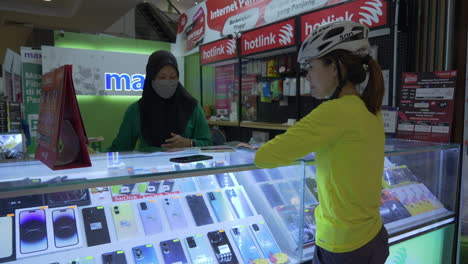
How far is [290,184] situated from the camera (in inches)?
65.5

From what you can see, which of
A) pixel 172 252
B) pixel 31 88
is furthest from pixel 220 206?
pixel 31 88

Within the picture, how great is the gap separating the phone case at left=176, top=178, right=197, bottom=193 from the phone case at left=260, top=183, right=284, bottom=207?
14.2 inches

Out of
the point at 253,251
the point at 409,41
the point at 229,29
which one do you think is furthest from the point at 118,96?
the point at 253,251

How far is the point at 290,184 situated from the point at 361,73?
0.68 metres

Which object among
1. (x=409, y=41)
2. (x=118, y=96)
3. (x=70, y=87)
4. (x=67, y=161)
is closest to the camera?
(x=70, y=87)

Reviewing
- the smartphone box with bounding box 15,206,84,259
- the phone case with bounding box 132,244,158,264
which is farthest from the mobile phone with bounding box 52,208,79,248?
the phone case with bounding box 132,244,158,264

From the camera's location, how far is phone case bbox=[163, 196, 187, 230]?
1530mm

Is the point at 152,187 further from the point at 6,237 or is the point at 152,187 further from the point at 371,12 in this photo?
the point at 371,12

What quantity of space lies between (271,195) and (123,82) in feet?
21.6

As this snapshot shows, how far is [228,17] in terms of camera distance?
6293 mm

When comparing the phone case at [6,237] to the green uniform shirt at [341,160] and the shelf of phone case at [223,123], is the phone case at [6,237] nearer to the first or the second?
the green uniform shirt at [341,160]

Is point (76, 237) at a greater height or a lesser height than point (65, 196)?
lesser

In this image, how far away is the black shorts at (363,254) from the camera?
121 cm

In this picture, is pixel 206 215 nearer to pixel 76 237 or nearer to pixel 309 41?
pixel 76 237
